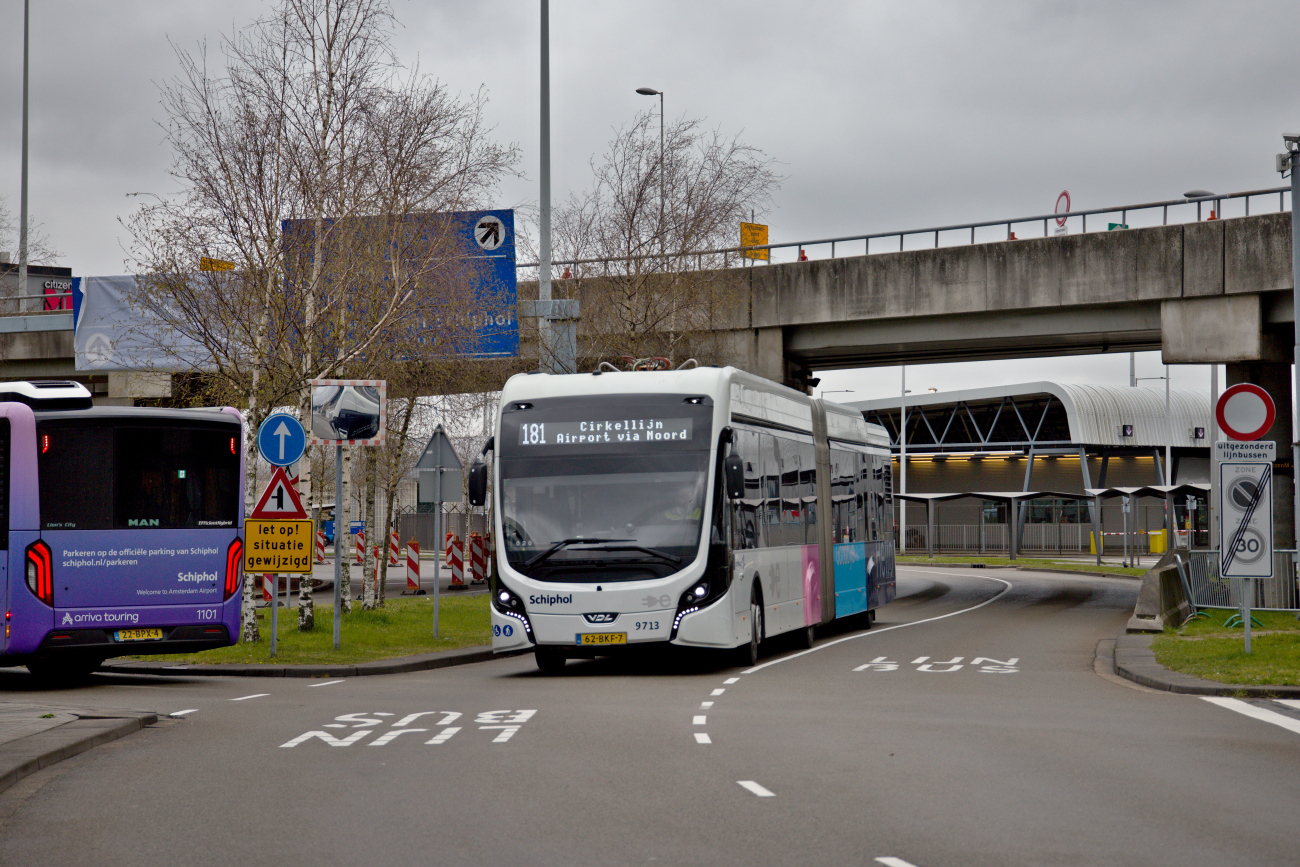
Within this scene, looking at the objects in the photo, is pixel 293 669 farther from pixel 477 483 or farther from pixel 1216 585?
pixel 1216 585

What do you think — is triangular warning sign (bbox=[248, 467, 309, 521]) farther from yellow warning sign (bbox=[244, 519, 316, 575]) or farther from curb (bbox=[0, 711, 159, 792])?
curb (bbox=[0, 711, 159, 792])

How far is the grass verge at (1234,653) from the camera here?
15664mm

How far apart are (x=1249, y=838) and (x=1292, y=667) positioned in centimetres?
982

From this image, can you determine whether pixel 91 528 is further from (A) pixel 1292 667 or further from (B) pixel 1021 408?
(B) pixel 1021 408

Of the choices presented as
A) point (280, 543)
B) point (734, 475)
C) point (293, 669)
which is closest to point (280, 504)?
point (280, 543)

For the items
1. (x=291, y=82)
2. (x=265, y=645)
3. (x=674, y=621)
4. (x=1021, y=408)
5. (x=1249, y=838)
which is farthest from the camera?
(x=1021, y=408)

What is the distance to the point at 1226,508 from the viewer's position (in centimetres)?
1744

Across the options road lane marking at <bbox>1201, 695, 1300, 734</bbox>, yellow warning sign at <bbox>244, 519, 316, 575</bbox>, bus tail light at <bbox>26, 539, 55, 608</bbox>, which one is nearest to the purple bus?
bus tail light at <bbox>26, 539, 55, 608</bbox>

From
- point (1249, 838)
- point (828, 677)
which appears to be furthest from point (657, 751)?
point (828, 677)

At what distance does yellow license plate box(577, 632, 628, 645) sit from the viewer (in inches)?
661

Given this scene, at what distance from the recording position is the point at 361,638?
857 inches

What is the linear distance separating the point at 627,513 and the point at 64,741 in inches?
297

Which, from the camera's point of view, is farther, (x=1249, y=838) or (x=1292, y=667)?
(x=1292, y=667)

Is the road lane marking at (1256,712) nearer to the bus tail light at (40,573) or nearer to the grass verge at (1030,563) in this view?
the bus tail light at (40,573)
